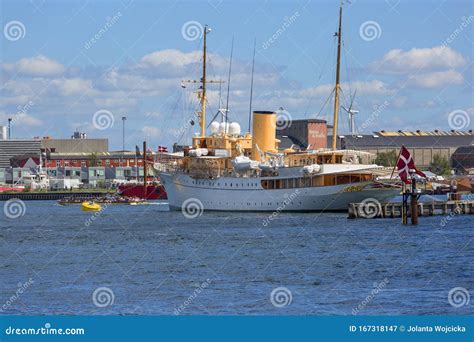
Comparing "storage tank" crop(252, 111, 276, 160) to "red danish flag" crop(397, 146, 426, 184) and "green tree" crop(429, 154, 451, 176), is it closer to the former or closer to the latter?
"red danish flag" crop(397, 146, 426, 184)

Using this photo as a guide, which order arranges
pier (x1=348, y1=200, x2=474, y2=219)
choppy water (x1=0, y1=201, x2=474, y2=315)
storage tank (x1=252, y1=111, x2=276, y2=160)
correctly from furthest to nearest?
storage tank (x1=252, y1=111, x2=276, y2=160)
pier (x1=348, y1=200, x2=474, y2=219)
choppy water (x1=0, y1=201, x2=474, y2=315)

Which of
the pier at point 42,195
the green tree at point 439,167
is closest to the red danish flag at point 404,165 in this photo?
the pier at point 42,195

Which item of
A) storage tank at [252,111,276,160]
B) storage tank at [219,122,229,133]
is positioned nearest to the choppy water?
storage tank at [252,111,276,160]

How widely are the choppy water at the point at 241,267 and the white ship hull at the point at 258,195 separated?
397 inches

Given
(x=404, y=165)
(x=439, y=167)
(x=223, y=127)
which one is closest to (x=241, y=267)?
(x=404, y=165)

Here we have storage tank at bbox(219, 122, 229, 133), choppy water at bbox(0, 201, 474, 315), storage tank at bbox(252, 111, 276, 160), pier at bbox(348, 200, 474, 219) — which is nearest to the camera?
choppy water at bbox(0, 201, 474, 315)

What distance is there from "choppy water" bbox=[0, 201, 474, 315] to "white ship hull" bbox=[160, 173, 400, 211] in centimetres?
1009

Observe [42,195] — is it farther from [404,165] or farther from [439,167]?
[404,165]

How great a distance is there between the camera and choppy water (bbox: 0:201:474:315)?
34.0 metres

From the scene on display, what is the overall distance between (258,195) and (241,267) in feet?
140

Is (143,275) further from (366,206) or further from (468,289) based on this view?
(366,206)

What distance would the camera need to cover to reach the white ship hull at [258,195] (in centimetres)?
8219

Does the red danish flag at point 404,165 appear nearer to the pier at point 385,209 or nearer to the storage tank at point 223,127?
the pier at point 385,209

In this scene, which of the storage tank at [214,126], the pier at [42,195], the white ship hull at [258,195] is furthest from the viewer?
the pier at [42,195]
